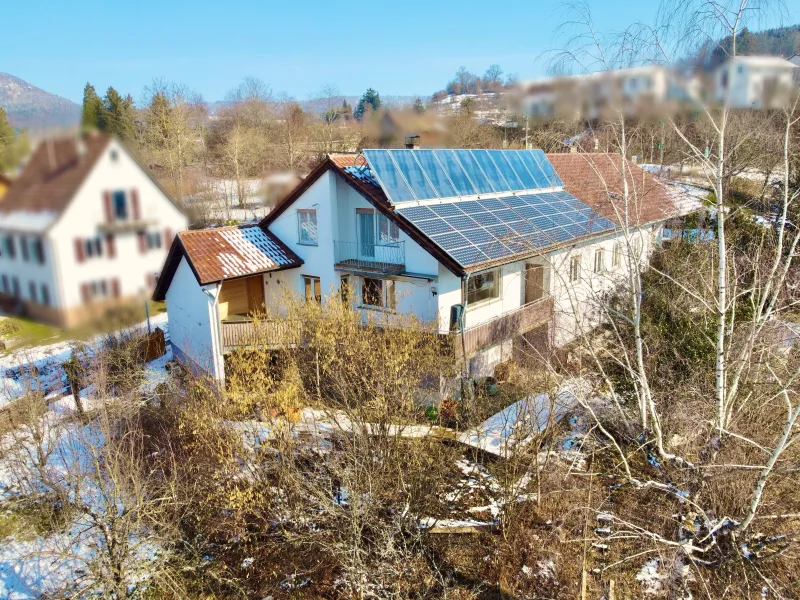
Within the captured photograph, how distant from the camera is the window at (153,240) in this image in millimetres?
1120

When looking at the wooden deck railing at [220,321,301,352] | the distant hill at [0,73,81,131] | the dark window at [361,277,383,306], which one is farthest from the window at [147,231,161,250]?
the dark window at [361,277,383,306]

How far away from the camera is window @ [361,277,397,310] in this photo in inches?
792

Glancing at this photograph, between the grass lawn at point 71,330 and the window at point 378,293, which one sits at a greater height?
the grass lawn at point 71,330

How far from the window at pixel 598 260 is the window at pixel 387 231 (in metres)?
9.68

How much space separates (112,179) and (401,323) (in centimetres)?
1471

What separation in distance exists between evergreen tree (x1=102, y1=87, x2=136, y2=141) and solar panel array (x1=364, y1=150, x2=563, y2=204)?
18.2m

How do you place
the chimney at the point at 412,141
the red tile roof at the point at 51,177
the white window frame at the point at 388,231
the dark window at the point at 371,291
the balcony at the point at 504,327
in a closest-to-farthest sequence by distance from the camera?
the red tile roof at the point at 51,177 → the balcony at the point at 504,327 → the white window frame at the point at 388,231 → the dark window at the point at 371,291 → the chimney at the point at 412,141

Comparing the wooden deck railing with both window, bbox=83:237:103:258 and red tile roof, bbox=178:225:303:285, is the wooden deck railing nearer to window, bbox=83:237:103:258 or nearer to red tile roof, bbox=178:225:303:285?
red tile roof, bbox=178:225:303:285

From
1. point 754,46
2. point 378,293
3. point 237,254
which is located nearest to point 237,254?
point 237,254

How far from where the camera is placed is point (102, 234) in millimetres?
1070

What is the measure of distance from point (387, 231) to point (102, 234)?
1940 centimetres

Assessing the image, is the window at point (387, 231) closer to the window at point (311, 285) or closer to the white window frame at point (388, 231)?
the white window frame at point (388, 231)

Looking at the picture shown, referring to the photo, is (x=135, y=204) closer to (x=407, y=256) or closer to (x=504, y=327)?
(x=407, y=256)

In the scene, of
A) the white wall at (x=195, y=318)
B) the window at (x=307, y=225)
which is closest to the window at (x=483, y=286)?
the window at (x=307, y=225)
